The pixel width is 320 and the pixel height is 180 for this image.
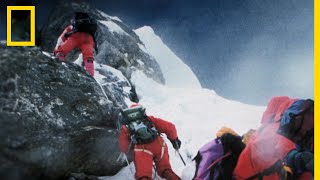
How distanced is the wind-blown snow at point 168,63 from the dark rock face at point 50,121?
11215 millimetres

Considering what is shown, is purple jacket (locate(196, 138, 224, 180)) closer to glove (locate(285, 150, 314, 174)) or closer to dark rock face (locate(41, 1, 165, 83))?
glove (locate(285, 150, 314, 174))

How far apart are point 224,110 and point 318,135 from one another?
872cm

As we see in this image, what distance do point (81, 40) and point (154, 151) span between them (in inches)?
143

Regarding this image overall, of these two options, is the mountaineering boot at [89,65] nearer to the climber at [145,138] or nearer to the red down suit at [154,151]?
the climber at [145,138]

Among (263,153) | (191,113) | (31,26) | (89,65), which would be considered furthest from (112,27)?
(263,153)

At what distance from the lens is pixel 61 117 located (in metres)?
6.95

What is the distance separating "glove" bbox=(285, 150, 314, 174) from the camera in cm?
458

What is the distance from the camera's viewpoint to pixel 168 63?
2231 centimetres

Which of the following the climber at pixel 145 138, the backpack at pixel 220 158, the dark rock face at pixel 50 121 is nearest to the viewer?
the backpack at pixel 220 158

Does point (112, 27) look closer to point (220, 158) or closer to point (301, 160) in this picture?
point (220, 158)

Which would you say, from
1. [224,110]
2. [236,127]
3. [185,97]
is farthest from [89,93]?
[185,97]

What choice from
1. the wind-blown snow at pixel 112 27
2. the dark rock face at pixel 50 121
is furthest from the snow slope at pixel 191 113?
the wind-blown snow at pixel 112 27

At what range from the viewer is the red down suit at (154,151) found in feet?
22.5

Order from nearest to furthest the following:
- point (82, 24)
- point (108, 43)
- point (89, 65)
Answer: point (89, 65), point (82, 24), point (108, 43)
